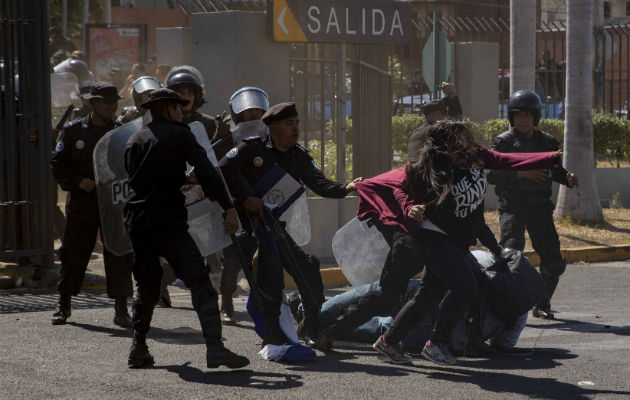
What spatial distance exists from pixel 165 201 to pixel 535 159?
2251 mm

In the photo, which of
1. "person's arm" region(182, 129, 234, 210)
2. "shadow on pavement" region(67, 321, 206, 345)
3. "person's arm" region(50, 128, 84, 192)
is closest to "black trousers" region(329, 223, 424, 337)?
"shadow on pavement" region(67, 321, 206, 345)

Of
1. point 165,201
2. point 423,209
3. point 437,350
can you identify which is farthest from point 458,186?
point 165,201

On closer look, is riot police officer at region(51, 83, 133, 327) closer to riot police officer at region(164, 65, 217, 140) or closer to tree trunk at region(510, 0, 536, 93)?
riot police officer at region(164, 65, 217, 140)

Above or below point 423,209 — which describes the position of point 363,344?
below

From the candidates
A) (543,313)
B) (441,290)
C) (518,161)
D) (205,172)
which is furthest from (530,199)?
(205,172)

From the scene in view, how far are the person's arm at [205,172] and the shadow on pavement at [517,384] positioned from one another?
61.5 inches

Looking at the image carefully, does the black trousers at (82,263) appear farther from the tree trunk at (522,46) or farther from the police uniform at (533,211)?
the tree trunk at (522,46)

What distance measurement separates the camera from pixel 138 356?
641 cm

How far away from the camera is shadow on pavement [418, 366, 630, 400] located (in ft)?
19.1

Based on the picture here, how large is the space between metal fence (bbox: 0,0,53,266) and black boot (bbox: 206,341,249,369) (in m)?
3.85

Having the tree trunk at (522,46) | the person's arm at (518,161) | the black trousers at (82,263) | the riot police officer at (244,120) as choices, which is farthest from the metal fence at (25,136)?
the tree trunk at (522,46)

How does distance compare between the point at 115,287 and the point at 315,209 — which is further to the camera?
the point at 315,209

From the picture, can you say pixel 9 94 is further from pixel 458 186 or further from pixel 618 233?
pixel 618 233

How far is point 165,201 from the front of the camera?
635 cm
